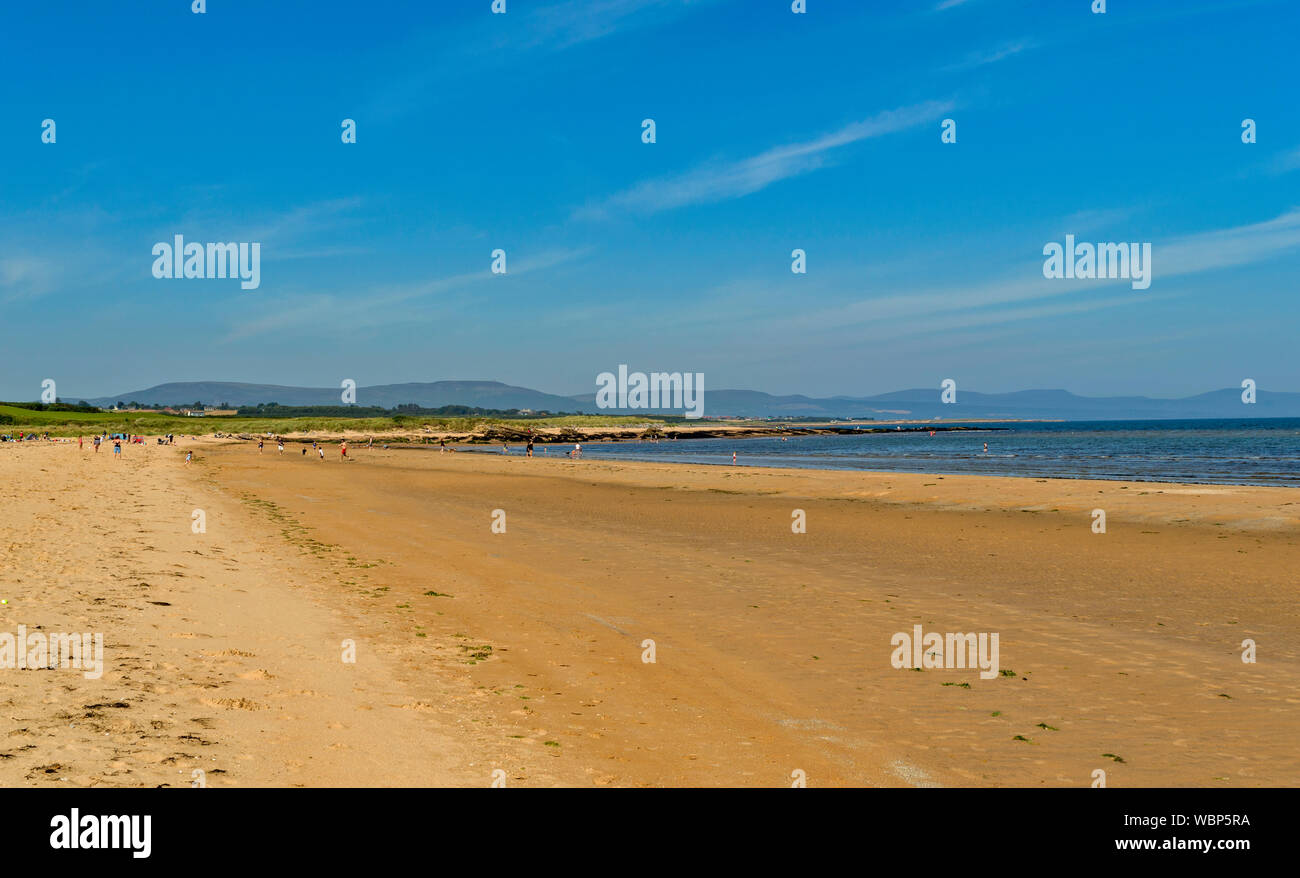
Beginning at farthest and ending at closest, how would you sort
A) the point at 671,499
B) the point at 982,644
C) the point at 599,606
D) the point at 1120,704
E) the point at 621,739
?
the point at 671,499
the point at 599,606
the point at 982,644
the point at 1120,704
the point at 621,739

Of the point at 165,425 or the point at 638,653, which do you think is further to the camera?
the point at 165,425

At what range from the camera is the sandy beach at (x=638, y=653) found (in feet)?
22.5

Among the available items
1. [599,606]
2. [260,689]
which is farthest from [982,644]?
[260,689]

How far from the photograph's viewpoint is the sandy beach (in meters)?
6.85

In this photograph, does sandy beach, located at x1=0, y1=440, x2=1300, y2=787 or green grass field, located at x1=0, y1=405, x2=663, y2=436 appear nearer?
sandy beach, located at x1=0, y1=440, x2=1300, y2=787

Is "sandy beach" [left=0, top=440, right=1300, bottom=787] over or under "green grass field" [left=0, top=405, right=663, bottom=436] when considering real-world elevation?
under

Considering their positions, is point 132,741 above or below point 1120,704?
above

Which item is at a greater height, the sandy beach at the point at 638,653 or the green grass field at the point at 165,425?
the green grass field at the point at 165,425

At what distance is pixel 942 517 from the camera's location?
27141mm

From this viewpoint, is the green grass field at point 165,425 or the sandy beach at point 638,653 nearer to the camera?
the sandy beach at point 638,653

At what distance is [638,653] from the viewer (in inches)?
429

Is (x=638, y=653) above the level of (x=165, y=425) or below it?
below
